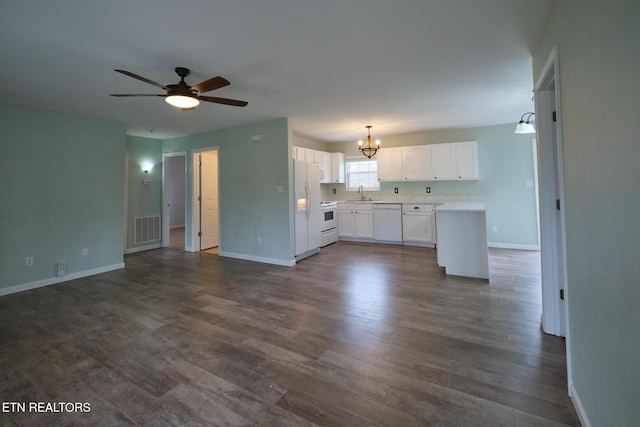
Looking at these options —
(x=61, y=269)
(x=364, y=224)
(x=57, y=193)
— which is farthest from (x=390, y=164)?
(x=61, y=269)

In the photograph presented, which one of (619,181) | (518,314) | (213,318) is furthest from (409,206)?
(619,181)

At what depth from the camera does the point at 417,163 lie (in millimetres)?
6180

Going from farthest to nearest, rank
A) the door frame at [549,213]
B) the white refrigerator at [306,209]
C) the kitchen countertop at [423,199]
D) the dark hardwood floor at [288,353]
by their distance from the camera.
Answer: the kitchen countertop at [423,199], the white refrigerator at [306,209], the door frame at [549,213], the dark hardwood floor at [288,353]

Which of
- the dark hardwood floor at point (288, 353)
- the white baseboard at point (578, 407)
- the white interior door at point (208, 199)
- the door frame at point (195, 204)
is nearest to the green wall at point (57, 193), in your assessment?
the dark hardwood floor at point (288, 353)

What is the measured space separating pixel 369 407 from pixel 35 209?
4963mm

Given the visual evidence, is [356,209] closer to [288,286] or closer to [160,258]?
[288,286]

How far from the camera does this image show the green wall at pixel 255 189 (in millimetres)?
4805

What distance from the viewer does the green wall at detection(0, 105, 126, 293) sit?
12.0 ft

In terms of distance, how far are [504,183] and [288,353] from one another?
5.60m

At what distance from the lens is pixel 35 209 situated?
3869 millimetres

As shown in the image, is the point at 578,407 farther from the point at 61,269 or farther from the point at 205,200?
the point at 205,200

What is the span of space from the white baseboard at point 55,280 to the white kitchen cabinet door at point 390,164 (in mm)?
5554

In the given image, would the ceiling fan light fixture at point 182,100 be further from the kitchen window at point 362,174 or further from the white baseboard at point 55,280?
the kitchen window at point 362,174

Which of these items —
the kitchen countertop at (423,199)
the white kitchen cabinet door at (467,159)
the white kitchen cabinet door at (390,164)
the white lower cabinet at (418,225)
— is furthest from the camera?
the white kitchen cabinet door at (390,164)
